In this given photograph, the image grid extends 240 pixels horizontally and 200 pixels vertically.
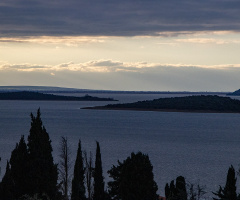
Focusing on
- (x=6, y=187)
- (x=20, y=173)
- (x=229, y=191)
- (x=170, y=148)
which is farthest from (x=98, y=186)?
(x=170, y=148)

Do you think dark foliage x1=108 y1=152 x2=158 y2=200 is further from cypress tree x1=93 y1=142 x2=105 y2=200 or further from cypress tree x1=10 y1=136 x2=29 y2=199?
cypress tree x1=10 y1=136 x2=29 y2=199

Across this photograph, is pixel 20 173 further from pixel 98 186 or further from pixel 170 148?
pixel 170 148

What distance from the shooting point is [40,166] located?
4544 cm

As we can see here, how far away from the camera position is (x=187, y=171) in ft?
257

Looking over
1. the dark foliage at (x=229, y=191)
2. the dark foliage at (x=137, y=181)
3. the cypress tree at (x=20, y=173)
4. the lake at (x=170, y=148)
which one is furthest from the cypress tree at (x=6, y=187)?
the lake at (x=170, y=148)

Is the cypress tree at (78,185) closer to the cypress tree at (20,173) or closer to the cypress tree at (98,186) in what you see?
the cypress tree at (98,186)

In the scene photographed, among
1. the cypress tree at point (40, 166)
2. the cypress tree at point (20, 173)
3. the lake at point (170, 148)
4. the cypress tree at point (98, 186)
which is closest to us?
the cypress tree at point (40, 166)

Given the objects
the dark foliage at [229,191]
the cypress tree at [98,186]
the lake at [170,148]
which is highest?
the dark foliage at [229,191]

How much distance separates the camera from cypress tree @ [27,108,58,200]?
44.9 metres

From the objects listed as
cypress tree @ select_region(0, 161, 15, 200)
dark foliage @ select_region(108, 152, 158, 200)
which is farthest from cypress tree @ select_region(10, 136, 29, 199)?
dark foliage @ select_region(108, 152, 158, 200)

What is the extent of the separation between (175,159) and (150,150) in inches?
546

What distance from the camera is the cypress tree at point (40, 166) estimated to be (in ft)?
147

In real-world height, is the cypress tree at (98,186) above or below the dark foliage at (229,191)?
below

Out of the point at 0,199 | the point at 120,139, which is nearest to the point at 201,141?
the point at 120,139
